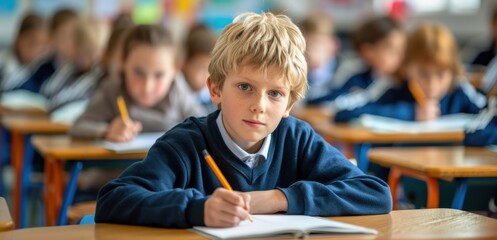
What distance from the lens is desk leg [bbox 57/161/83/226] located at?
2.96 m

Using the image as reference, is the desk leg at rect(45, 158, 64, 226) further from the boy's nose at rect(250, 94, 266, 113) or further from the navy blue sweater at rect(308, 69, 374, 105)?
the navy blue sweater at rect(308, 69, 374, 105)

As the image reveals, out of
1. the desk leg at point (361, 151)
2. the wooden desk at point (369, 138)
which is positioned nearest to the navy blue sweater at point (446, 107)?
the wooden desk at point (369, 138)

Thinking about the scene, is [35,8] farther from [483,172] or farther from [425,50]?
[483,172]

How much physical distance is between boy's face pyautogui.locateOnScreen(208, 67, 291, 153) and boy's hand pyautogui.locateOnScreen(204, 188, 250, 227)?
264 mm

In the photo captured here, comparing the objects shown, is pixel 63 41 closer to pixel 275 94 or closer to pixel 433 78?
Answer: pixel 433 78

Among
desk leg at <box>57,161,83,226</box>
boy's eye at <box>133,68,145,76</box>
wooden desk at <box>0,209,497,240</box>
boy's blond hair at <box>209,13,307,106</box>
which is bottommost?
desk leg at <box>57,161,83,226</box>

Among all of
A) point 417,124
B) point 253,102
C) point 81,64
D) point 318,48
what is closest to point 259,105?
point 253,102

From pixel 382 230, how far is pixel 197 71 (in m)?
3.07

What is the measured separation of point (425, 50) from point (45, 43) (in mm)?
3803

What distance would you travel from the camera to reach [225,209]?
1.53 m

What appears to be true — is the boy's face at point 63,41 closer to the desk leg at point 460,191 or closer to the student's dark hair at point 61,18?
the student's dark hair at point 61,18

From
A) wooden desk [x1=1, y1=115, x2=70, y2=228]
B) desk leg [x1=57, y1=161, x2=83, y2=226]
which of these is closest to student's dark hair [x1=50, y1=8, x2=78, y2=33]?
wooden desk [x1=1, y1=115, x2=70, y2=228]

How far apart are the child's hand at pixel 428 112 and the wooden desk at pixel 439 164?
0.98 m

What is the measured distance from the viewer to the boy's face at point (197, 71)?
456cm
